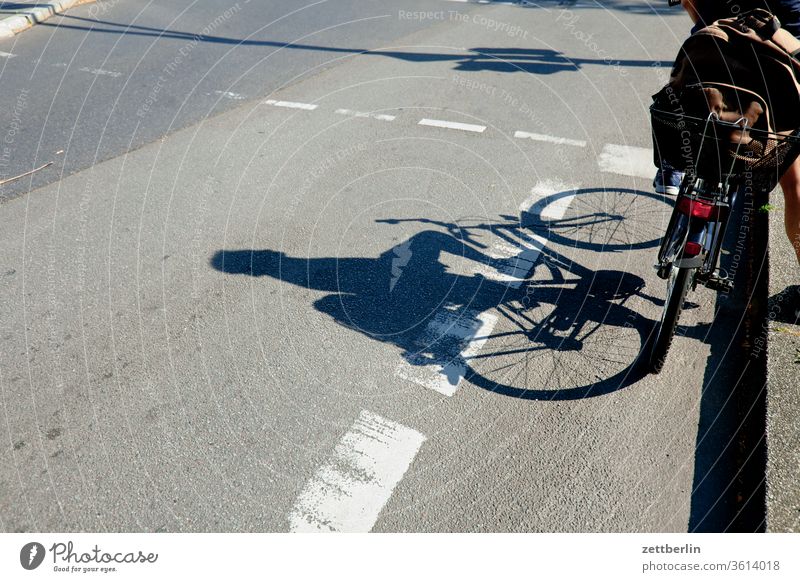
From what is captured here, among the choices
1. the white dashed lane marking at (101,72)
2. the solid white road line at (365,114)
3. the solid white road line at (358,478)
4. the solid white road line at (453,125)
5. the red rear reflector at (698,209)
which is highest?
the white dashed lane marking at (101,72)

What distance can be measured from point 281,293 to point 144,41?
23.7 feet

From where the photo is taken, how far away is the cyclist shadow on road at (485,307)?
3672 millimetres

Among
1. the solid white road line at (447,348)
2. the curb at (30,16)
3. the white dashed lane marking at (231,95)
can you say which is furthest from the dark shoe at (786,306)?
the curb at (30,16)

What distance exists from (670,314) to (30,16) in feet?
35.8

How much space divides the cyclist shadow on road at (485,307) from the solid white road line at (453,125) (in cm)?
A: 219

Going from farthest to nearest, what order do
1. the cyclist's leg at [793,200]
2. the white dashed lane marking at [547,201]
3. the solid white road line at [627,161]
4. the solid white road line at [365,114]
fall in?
the solid white road line at [365,114]
the solid white road line at [627,161]
the white dashed lane marking at [547,201]
the cyclist's leg at [793,200]

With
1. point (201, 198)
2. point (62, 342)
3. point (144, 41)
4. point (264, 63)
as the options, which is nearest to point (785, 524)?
point (62, 342)

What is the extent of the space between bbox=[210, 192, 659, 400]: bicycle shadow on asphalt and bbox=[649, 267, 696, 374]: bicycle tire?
0.14 m

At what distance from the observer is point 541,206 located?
17.7ft

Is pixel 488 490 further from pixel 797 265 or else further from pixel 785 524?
pixel 797 265

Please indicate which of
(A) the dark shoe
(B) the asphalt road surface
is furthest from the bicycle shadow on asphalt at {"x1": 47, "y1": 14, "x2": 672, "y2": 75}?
(A) the dark shoe

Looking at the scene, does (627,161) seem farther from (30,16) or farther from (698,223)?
(30,16)

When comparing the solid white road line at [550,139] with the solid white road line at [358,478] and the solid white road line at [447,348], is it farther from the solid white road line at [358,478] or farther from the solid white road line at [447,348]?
the solid white road line at [358,478]

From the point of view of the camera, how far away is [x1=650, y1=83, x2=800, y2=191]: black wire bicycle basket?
9.80ft
